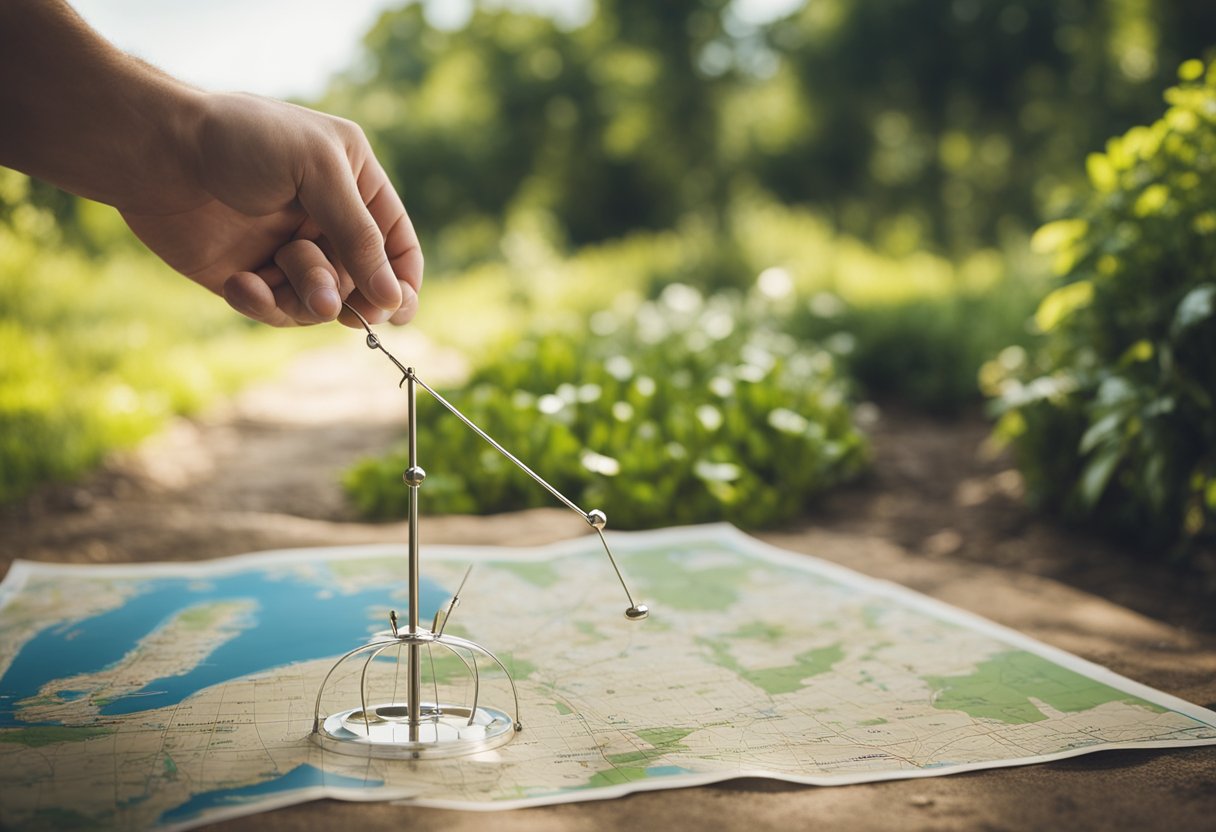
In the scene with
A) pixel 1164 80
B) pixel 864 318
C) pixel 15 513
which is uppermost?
pixel 1164 80

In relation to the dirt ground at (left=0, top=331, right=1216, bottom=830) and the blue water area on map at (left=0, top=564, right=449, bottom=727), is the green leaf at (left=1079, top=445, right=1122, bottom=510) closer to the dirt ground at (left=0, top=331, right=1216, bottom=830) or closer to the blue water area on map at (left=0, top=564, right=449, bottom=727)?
the dirt ground at (left=0, top=331, right=1216, bottom=830)

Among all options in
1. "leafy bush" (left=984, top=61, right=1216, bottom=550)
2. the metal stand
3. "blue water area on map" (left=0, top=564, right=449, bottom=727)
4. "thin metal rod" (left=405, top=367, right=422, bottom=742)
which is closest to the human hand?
the metal stand

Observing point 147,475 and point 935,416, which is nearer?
point 147,475

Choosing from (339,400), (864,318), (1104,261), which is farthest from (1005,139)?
(1104,261)

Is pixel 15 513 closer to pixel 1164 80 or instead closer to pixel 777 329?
pixel 777 329

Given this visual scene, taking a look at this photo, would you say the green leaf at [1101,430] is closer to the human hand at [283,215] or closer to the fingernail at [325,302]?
the human hand at [283,215]

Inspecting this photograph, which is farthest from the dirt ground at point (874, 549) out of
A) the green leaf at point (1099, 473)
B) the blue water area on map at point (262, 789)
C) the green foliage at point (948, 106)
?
the green foliage at point (948, 106)
